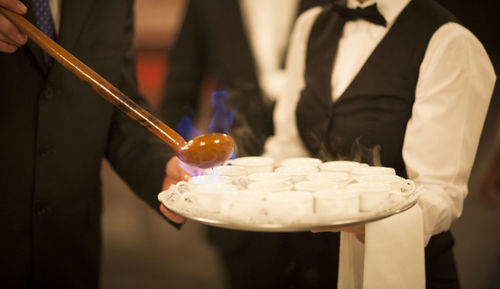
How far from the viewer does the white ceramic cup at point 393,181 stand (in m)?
1.20

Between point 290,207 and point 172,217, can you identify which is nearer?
point 290,207

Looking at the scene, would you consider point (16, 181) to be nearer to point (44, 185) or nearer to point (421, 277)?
point (44, 185)

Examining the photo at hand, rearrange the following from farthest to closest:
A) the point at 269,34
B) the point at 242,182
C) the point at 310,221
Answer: the point at 269,34, the point at 242,182, the point at 310,221

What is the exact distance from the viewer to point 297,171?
135 centimetres

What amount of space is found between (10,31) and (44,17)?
11.5 inches

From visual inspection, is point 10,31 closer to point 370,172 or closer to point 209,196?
point 209,196

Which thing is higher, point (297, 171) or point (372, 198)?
point (372, 198)

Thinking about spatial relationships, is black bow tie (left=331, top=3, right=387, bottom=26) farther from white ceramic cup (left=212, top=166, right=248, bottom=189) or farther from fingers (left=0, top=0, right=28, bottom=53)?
fingers (left=0, top=0, right=28, bottom=53)

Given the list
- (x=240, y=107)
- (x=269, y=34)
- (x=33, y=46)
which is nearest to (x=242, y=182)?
(x=33, y=46)

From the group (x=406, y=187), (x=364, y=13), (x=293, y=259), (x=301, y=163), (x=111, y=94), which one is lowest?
(x=293, y=259)

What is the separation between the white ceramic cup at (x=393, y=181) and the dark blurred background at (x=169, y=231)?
0.41 metres

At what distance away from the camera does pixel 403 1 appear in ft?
5.08

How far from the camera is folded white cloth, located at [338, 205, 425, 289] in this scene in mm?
1248

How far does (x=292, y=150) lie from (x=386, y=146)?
459 millimetres
